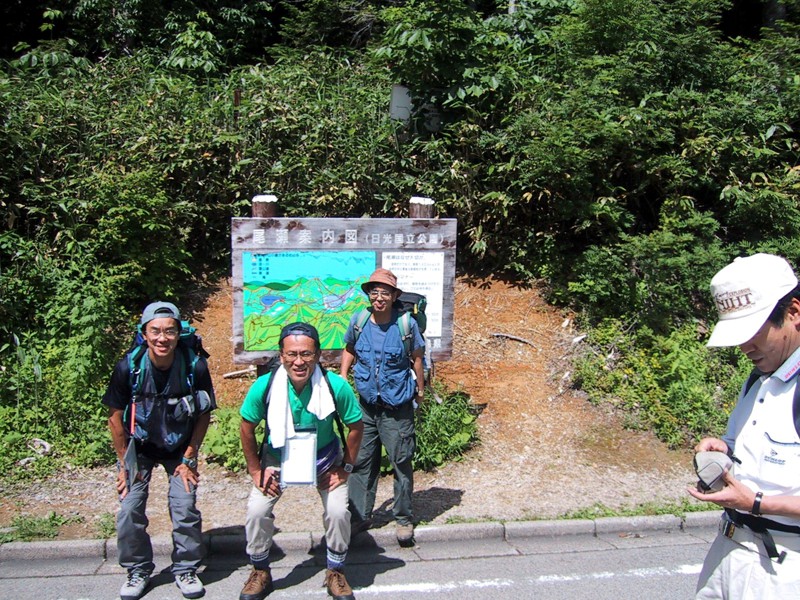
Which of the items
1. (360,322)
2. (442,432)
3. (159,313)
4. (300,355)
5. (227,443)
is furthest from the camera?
(442,432)

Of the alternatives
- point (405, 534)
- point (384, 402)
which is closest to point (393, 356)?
point (384, 402)

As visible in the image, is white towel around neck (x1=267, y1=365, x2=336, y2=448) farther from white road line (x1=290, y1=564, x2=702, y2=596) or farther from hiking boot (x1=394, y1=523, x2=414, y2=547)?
hiking boot (x1=394, y1=523, x2=414, y2=547)

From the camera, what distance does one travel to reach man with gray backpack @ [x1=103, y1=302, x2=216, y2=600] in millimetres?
4219

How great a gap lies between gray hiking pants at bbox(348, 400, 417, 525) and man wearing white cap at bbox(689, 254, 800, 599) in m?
2.56

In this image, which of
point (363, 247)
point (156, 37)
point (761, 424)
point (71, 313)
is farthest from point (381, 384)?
point (156, 37)

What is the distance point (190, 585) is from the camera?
14.1ft

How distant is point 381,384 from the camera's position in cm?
493

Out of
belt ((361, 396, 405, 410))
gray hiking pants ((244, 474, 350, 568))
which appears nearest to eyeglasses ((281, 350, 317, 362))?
gray hiking pants ((244, 474, 350, 568))

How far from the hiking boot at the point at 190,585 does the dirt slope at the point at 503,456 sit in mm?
784

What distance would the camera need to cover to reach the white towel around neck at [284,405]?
4.03 metres

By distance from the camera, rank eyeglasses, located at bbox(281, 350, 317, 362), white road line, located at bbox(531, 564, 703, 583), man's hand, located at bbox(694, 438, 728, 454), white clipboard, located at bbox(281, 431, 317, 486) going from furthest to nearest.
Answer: white road line, located at bbox(531, 564, 703, 583) → white clipboard, located at bbox(281, 431, 317, 486) → eyeglasses, located at bbox(281, 350, 317, 362) → man's hand, located at bbox(694, 438, 728, 454)

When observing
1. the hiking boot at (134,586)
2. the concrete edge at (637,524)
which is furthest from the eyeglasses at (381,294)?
the concrete edge at (637,524)

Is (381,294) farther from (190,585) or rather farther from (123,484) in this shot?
(190,585)

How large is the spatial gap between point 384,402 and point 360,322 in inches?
25.0
